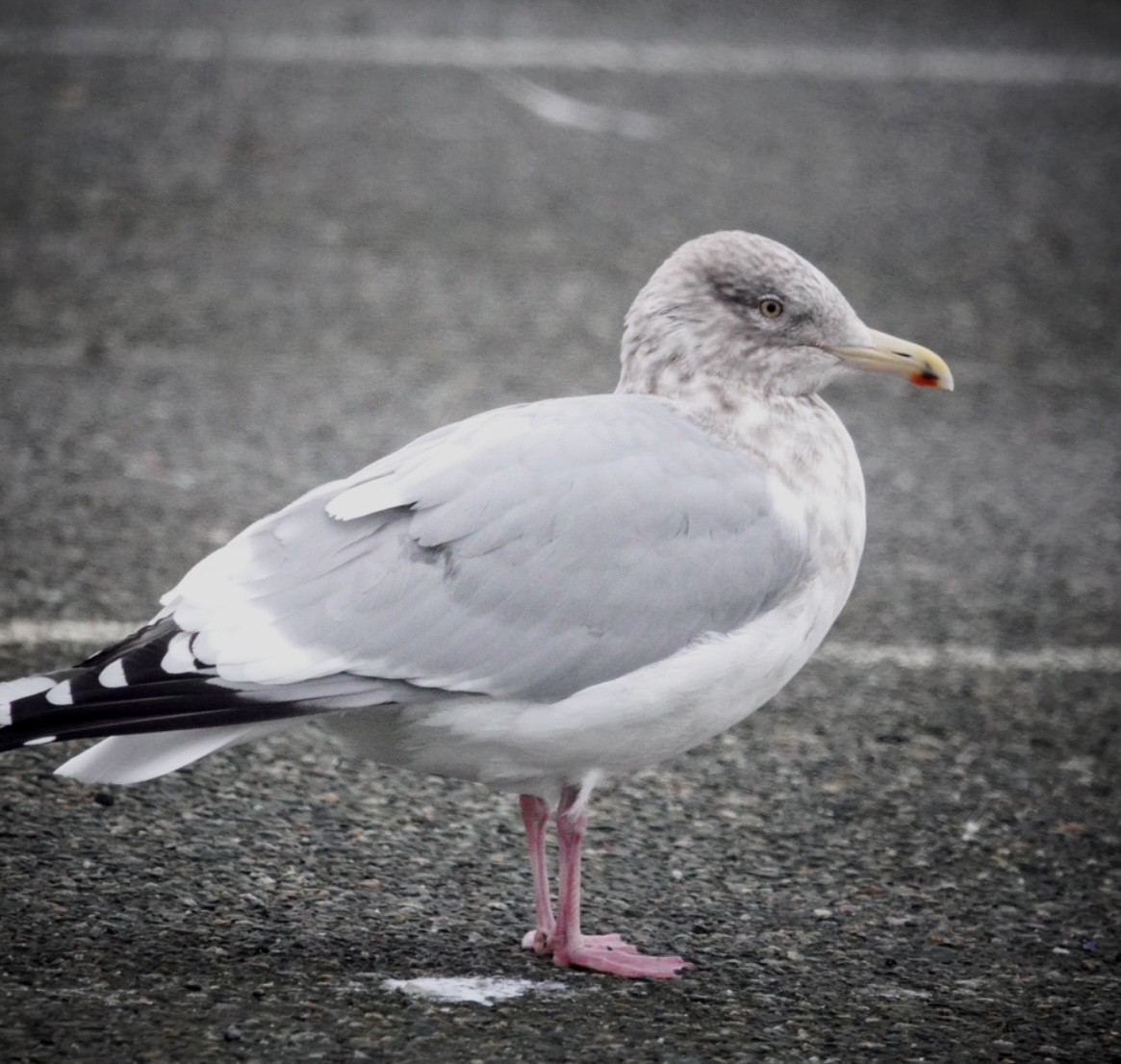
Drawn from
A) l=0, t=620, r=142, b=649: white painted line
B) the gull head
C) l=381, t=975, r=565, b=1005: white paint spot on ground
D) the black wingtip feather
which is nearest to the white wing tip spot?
the black wingtip feather

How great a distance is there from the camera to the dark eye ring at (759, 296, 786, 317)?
3234 mm

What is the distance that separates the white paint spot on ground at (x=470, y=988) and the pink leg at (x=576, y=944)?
0.08m

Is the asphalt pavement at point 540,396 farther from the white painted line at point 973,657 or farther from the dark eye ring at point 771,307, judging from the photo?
the dark eye ring at point 771,307

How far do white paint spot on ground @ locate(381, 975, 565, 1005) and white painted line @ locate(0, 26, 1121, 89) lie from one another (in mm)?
7537

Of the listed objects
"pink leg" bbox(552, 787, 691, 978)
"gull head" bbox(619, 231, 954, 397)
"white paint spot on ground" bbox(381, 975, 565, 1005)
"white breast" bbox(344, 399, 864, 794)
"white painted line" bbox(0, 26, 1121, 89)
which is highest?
"white painted line" bbox(0, 26, 1121, 89)

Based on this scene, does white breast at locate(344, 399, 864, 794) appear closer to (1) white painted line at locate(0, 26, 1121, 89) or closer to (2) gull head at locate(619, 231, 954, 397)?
(2) gull head at locate(619, 231, 954, 397)

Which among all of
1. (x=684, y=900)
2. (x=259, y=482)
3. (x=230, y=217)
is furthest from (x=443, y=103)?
(x=684, y=900)

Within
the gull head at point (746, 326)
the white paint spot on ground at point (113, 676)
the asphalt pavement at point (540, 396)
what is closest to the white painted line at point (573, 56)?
the asphalt pavement at point (540, 396)

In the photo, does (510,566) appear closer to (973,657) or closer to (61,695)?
(61,695)

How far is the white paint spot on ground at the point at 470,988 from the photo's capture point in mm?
2846

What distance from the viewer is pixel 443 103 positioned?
9188 mm

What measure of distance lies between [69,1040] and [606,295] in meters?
4.87

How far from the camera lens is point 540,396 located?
6.05 metres

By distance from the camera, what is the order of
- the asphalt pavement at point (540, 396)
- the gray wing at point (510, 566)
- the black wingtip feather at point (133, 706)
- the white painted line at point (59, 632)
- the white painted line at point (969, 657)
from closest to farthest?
the black wingtip feather at point (133, 706), the gray wing at point (510, 566), the asphalt pavement at point (540, 396), the white painted line at point (59, 632), the white painted line at point (969, 657)
